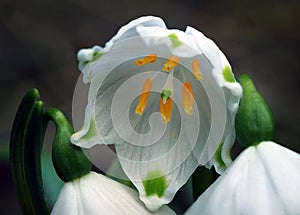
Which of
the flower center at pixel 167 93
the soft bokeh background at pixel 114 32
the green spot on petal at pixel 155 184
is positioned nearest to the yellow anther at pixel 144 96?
the flower center at pixel 167 93

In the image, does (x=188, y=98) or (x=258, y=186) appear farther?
(x=188, y=98)

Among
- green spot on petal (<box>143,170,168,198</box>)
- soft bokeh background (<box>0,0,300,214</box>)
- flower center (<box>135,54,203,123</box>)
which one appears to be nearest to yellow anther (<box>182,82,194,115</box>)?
flower center (<box>135,54,203,123</box>)

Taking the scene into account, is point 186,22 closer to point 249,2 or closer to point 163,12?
point 163,12

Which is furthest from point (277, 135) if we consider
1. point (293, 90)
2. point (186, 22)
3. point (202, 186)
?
point (202, 186)

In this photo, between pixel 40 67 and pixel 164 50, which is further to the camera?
pixel 40 67

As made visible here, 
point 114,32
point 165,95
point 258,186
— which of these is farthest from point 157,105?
point 114,32

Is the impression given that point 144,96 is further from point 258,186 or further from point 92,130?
point 258,186

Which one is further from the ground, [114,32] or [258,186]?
[258,186]
